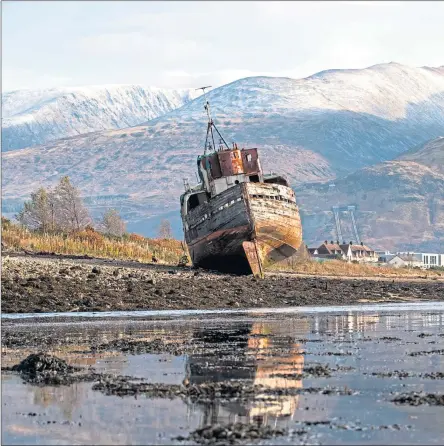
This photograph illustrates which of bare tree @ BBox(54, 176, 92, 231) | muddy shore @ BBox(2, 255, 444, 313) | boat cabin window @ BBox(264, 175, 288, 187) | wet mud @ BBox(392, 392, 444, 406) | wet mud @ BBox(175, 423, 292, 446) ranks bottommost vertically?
wet mud @ BBox(175, 423, 292, 446)

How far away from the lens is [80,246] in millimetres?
65688

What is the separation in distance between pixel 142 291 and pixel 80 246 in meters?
25.0

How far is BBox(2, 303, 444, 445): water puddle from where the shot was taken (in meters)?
12.7

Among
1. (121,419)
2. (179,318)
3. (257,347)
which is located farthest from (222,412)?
(179,318)

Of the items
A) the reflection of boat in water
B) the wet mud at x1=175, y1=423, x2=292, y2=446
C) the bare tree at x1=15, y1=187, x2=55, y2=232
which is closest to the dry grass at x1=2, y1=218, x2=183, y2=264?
the bare tree at x1=15, y1=187, x2=55, y2=232

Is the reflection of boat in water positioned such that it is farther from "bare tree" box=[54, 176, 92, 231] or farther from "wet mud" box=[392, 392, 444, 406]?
"bare tree" box=[54, 176, 92, 231]

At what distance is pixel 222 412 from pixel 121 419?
1.22 metres

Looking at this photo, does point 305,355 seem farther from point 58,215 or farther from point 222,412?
point 58,215

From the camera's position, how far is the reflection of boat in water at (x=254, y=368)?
1389 centimetres

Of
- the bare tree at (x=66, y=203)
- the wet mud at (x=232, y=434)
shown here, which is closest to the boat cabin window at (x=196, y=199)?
the bare tree at (x=66, y=203)

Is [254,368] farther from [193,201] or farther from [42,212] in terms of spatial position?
[42,212]

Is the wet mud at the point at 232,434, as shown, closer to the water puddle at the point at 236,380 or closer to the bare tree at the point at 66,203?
the water puddle at the point at 236,380

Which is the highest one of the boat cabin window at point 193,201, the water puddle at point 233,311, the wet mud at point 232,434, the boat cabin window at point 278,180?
the boat cabin window at point 278,180

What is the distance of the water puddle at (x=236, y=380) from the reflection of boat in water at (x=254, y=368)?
0.02m
